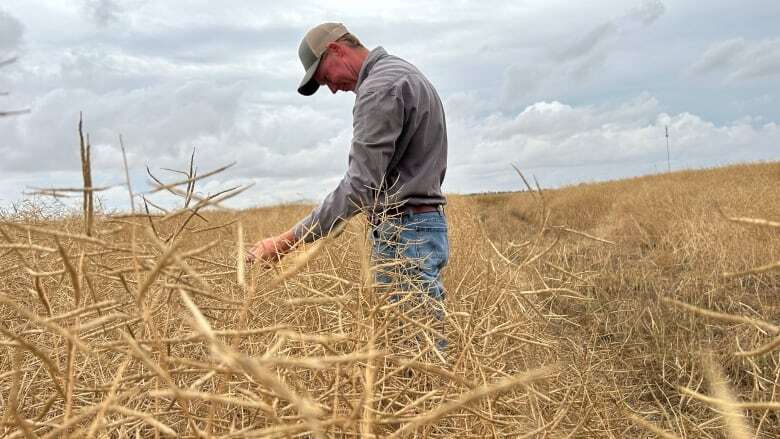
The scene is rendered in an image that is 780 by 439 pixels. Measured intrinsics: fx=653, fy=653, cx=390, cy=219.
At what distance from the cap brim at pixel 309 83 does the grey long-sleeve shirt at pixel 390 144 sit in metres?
0.30

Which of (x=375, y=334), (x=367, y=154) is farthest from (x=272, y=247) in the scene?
(x=375, y=334)

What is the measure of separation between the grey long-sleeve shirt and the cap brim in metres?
0.30

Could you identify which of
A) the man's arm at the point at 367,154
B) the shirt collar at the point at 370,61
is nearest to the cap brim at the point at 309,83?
the shirt collar at the point at 370,61

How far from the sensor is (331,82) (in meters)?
3.01

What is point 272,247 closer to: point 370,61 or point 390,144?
point 390,144

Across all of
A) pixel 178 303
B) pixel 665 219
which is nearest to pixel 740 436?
pixel 178 303

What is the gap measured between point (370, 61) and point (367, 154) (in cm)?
56

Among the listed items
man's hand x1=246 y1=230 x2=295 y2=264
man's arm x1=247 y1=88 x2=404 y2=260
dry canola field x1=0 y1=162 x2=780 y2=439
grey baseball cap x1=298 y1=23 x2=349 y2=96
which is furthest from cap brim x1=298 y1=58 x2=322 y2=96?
man's hand x1=246 y1=230 x2=295 y2=264

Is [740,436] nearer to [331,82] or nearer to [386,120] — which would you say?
[386,120]

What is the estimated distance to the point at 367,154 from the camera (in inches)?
94.0

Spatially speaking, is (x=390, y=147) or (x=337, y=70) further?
(x=337, y=70)

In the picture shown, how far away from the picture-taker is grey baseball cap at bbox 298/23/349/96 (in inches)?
113

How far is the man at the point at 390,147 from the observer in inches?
92.7

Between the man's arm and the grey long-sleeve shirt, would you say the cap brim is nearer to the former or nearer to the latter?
the grey long-sleeve shirt
